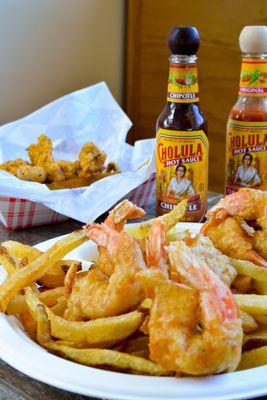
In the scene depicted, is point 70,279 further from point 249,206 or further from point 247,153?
point 247,153

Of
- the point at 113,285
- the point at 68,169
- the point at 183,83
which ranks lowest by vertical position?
the point at 68,169

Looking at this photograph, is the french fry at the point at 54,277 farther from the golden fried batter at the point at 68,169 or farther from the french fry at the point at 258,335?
the golden fried batter at the point at 68,169

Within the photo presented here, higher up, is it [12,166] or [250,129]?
[250,129]

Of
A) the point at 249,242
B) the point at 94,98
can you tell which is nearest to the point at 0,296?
the point at 249,242

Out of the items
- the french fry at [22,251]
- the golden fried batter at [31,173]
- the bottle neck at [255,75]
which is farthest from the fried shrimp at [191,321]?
the golden fried batter at [31,173]

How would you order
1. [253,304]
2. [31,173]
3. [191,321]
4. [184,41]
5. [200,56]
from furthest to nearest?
[200,56], [31,173], [184,41], [253,304], [191,321]

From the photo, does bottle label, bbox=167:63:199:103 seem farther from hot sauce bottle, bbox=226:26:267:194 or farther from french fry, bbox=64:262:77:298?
french fry, bbox=64:262:77:298

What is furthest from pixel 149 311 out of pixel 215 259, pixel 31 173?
pixel 31 173
